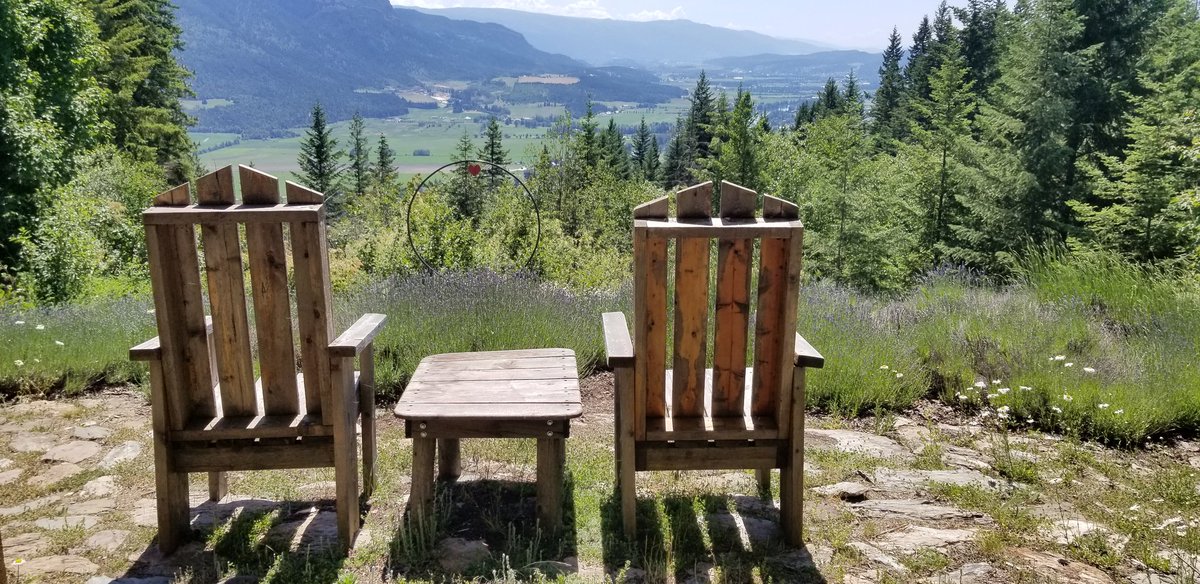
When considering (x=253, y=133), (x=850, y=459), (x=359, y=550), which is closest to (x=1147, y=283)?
(x=850, y=459)

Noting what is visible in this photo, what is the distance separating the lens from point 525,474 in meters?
3.55

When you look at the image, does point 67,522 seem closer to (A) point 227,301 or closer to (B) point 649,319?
(A) point 227,301

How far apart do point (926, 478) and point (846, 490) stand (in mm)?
426

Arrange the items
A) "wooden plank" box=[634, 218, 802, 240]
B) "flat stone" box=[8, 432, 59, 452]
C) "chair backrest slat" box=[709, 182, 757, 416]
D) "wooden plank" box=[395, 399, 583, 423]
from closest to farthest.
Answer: "wooden plank" box=[634, 218, 802, 240], "chair backrest slat" box=[709, 182, 757, 416], "wooden plank" box=[395, 399, 583, 423], "flat stone" box=[8, 432, 59, 452]

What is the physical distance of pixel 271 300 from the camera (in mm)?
2742

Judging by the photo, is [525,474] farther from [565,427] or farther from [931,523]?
[931,523]

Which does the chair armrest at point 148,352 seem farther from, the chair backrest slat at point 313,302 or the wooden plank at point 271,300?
the chair backrest slat at point 313,302

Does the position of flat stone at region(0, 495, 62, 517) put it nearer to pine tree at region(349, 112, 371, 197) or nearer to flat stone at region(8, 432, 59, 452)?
flat stone at region(8, 432, 59, 452)

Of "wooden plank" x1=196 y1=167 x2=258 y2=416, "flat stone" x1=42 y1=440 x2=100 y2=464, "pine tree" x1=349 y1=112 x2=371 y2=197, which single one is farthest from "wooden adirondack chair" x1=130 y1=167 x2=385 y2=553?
"pine tree" x1=349 y1=112 x2=371 y2=197

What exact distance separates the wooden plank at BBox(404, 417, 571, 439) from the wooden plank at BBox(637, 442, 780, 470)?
1.08 ft

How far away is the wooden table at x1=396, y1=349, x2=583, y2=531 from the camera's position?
109 inches

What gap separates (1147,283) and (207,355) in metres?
7.25

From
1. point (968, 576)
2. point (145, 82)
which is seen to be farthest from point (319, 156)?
point (968, 576)

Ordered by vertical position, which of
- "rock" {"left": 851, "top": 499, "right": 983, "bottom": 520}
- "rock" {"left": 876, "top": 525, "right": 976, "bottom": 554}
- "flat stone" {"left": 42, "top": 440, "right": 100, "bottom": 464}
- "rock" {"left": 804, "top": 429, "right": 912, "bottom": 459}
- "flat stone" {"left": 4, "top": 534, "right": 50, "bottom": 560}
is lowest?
"rock" {"left": 804, "top": 429, "right": 912, "bottom": 459}
